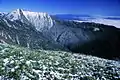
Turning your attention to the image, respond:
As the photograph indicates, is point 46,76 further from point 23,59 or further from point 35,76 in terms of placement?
point 23,59

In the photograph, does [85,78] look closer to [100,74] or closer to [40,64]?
[100,74]

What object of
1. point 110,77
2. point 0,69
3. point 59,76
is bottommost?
point 110,77

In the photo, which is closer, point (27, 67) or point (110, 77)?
point (27, 67)

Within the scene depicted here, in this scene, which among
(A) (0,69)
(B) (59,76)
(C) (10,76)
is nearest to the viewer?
(C) (10,76)

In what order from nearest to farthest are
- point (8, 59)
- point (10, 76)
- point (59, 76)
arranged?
point (10, 76) → point (59, 76) → point (8, 59)

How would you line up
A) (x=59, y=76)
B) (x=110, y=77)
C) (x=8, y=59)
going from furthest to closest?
(x=110, y=77) → (x=8, y=59) → (x=59, y=76)

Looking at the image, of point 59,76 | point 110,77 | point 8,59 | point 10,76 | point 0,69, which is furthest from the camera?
point 110,77

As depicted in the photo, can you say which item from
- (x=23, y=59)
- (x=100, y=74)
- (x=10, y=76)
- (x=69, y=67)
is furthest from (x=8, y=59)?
(x=100, y=74)

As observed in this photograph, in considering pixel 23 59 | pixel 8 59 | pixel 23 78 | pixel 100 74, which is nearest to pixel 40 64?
pixel 23 59

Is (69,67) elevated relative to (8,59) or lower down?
lower down
